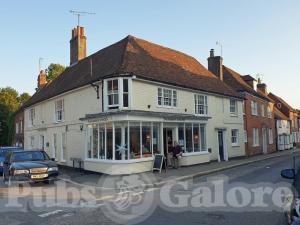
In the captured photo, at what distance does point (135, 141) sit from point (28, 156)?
18.0ft

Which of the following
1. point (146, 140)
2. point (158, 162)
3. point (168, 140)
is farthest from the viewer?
point (168, 140)

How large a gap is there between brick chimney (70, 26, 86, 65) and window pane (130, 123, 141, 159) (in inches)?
556

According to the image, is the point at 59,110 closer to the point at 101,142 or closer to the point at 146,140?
the point at 101,142

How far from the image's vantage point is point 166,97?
20.1 m

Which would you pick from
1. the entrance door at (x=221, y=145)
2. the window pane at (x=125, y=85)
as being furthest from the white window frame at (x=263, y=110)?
the window pane at (x=125, y=85)

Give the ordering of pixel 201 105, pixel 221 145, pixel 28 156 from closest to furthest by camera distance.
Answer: pixel 28 156 → pixel 201 105 → pixel 221 145

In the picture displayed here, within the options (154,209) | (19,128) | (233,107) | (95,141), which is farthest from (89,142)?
(19,128)

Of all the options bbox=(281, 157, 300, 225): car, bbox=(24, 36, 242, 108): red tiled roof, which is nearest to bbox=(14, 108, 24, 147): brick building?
bbox=(24, 36, 242, 108): red tiled roof

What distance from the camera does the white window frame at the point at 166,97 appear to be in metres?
19.6

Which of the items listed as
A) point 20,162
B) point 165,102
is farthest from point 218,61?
point 20,162

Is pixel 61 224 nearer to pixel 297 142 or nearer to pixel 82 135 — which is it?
pixel 82 135

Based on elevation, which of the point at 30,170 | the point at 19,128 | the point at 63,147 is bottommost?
the point at 30,170

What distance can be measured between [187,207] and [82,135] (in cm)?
1288

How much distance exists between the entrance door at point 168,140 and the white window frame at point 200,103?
3448mm
